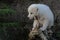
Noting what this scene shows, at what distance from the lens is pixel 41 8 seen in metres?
4.04

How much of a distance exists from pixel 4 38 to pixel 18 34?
0.29 m

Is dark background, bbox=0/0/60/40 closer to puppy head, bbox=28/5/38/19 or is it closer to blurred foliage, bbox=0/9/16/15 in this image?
blurred foliage, bbox=0/9/16/15

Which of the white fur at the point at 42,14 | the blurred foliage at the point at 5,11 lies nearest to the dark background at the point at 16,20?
the blurred foliage at the point at 5,11

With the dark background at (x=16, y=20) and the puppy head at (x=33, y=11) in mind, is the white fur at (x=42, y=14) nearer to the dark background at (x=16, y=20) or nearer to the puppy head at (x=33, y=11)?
the puppy head at (x=33, y=11)

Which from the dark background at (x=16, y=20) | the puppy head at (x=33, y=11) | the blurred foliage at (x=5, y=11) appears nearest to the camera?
the puppy head at (x=33, y=11)

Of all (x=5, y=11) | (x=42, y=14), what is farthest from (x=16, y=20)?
(x=42, y=14)

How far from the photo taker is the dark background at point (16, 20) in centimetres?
494

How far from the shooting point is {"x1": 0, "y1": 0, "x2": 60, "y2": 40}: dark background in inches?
194

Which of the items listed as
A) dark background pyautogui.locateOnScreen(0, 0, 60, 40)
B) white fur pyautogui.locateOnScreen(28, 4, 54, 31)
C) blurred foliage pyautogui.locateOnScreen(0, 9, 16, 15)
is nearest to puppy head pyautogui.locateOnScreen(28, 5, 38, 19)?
white fur pyautogui.locateOnScreen(28, 4, 54, 31)

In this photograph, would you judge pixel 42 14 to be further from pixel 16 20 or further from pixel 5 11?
pixel 5 11

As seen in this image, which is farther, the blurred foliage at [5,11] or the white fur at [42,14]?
the blurred foliage at [5,11]

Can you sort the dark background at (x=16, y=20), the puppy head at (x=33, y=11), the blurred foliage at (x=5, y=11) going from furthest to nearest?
the blurred foliage at (x=5, y=11)
the dark background at (x=16, y=20)
the puppy head at (x=33, y=11)

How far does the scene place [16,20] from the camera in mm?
5328

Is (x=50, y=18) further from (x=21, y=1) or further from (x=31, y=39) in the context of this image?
(x=21, y=1)
